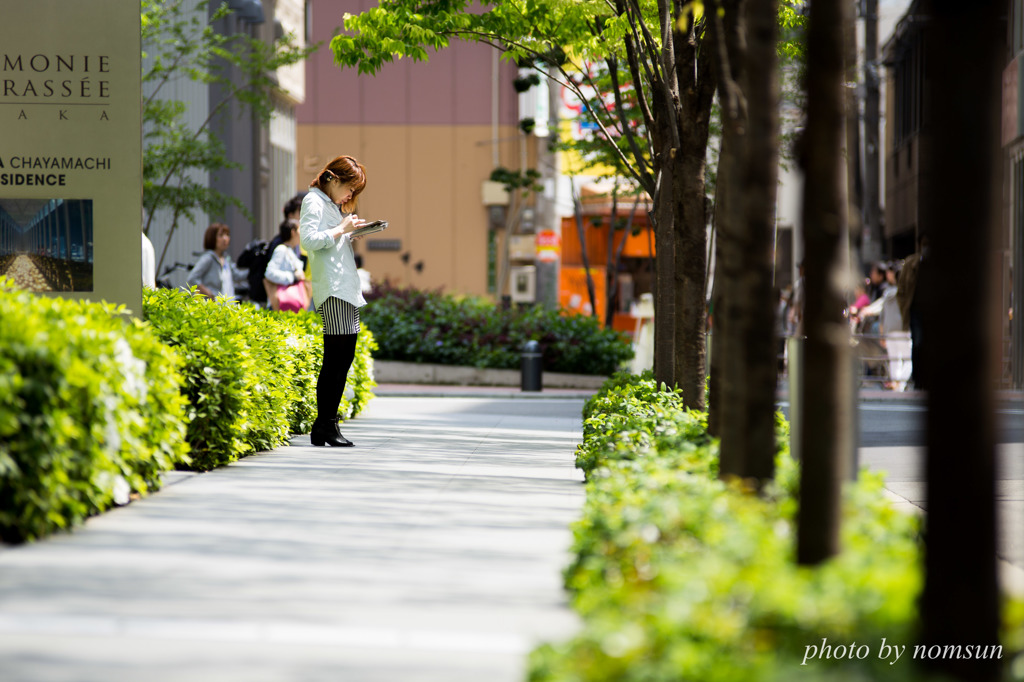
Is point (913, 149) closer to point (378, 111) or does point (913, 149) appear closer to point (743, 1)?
point (378, 111)

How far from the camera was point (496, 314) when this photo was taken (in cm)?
2214

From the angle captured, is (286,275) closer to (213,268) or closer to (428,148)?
(213,268)

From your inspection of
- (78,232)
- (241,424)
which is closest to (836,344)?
(241,424)

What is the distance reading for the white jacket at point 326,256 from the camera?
339 inches

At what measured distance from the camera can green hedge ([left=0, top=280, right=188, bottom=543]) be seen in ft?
15.7

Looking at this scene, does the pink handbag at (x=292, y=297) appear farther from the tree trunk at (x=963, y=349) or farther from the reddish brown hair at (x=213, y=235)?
the tree trunk at (x=963, y=349)

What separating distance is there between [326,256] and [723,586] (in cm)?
601

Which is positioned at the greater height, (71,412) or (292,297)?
(292,297)

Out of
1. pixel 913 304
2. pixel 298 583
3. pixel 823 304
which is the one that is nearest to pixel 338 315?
pixel 298 583

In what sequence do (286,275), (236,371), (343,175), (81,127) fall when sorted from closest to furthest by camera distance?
1. (236,371)
2. (81,127)
3. (343,175)
4. (286,275)

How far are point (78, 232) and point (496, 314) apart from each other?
14.4 metres

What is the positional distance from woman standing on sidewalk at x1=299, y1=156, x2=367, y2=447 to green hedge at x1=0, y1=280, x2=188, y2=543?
2.56 metres

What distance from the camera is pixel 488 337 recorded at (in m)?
21.5

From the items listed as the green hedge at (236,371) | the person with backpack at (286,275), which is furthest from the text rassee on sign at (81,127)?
the person with backpack at (286,275)
